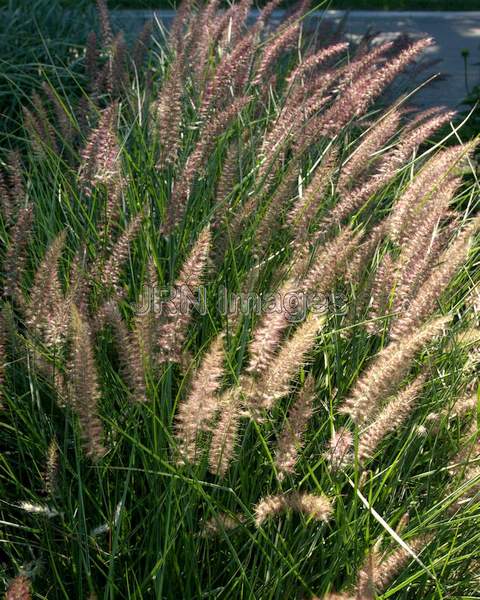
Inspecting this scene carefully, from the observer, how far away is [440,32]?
9430 millimetres

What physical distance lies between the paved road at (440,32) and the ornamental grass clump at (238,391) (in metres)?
4.51

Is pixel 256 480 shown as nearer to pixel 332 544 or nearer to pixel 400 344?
pixel 332 544

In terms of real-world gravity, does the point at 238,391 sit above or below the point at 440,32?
above

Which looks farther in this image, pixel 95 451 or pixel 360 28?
pixel 360 28

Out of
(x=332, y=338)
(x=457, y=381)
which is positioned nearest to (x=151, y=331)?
(x=332, y=338)

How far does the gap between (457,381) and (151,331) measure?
0.88 meters

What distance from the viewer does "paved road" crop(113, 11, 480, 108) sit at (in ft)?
23.6

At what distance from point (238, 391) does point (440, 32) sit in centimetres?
869

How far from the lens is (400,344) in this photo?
1690 mm

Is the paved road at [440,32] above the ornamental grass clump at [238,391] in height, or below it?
below

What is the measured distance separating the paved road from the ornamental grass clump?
451 cm

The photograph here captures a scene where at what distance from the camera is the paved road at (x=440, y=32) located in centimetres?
720

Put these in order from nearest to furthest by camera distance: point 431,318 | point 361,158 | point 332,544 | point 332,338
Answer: point 332,544, point 431,318, point 332,338, point 361,158

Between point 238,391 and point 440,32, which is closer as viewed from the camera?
point 238,391
